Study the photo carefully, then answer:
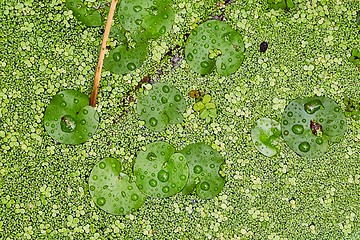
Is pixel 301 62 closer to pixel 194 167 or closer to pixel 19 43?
pixel 194 167

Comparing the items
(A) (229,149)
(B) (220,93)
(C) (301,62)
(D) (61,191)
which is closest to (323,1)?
(C) (301,62)

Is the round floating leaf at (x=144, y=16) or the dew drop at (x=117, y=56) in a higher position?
the round floating leaf at (x=144, y=16)

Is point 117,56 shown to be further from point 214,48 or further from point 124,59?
point 214,48

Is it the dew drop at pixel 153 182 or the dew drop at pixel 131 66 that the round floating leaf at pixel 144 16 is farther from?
the dew drop at pixel 153 182

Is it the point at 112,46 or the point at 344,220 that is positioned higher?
the point at 112,46

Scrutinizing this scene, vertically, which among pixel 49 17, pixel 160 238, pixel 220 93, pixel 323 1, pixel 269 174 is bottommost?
pixel 160 238

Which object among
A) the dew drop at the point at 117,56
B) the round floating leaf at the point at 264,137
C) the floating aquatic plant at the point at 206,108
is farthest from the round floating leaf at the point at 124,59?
the round floating leaf at the point at 264,137
